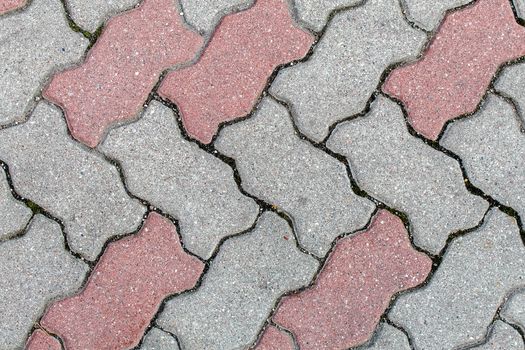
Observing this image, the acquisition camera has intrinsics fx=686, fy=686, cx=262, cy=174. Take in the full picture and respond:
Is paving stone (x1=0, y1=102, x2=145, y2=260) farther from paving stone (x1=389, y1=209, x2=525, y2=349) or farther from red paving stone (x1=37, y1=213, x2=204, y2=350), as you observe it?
paving stone (x1=389, y1=209, x2=525, y2=349)

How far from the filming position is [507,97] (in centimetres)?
241

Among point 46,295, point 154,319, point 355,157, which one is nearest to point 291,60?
point 355,157

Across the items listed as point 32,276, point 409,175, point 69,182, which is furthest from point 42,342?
point 409,175

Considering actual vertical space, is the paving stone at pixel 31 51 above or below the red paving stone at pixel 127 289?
above

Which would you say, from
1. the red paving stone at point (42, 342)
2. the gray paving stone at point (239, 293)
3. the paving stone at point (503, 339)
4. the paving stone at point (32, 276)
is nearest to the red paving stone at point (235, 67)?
the gray paving stone at point (239, 293)

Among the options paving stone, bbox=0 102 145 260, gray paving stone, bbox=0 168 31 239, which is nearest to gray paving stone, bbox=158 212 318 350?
paving stone, bbox=0 102 145 260

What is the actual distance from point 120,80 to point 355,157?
87cm

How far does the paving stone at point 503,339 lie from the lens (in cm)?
238

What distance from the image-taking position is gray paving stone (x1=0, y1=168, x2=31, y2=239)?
2396 mm

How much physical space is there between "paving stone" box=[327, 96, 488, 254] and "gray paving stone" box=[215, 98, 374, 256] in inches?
2.9

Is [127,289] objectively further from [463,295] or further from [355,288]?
[463,295]

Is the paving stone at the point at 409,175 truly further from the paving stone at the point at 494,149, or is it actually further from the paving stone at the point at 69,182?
the paving stone at the point at 69,182

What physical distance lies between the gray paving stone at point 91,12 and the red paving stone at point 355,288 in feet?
3.79

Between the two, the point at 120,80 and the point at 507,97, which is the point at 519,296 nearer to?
the point at 507,97
